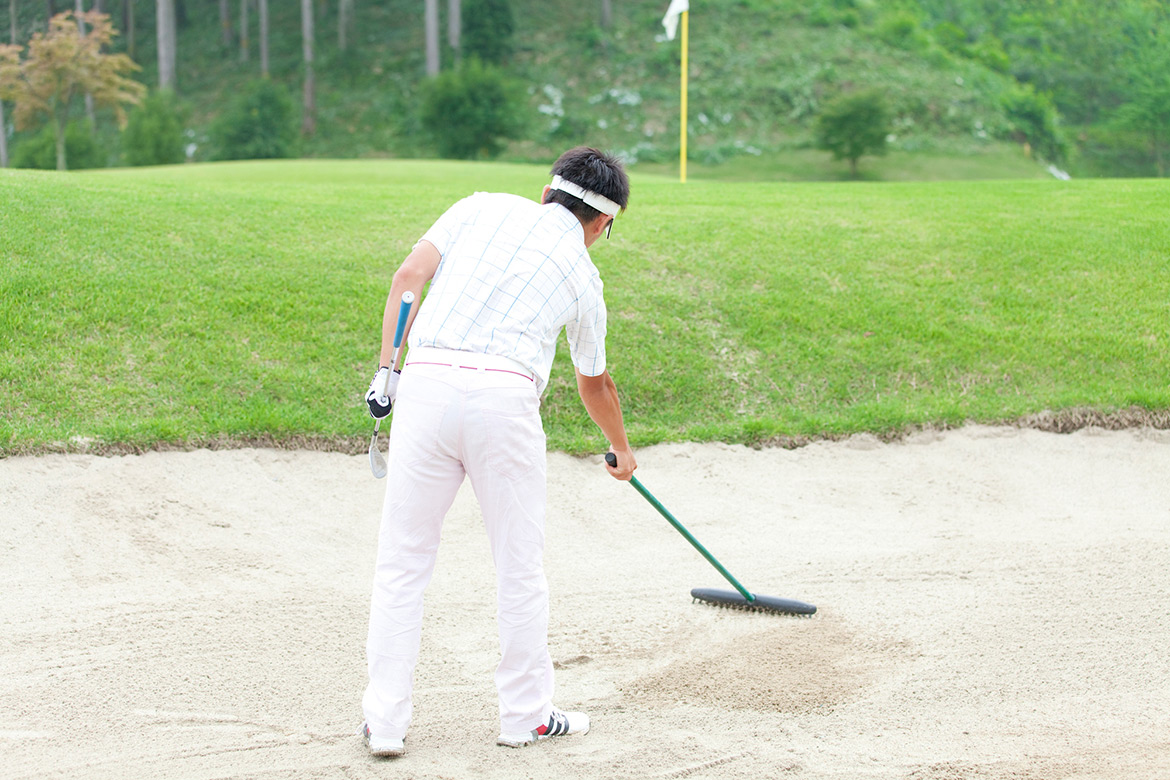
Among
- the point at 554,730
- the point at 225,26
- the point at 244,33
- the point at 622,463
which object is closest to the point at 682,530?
the point at 622,463

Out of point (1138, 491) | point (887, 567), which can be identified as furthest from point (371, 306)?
point (1138, 491)

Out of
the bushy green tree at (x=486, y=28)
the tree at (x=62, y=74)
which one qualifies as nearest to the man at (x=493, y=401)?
the tree at (x=62, y=74)

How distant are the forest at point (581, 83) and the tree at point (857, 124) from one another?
126 centimetres

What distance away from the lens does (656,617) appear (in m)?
4.83

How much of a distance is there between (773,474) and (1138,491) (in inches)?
100

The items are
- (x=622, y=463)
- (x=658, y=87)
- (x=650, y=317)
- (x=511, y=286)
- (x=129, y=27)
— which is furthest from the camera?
(x=129, y=27)

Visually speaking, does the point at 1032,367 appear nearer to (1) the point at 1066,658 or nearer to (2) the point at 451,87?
(1) the point at 1066,658

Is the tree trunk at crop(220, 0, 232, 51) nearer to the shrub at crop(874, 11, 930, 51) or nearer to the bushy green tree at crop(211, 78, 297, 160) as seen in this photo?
the bushy green tree at crop(211, 78, 297, 160)

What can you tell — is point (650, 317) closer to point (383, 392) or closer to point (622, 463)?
point (622, 463)

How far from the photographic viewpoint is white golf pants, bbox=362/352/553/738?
3.16 m

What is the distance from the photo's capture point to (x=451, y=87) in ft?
102

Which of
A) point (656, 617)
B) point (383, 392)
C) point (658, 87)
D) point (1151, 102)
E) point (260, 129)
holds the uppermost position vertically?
point (658, 87)

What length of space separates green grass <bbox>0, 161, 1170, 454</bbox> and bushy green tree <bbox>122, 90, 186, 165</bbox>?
20.0m

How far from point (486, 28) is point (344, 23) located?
882 cm
